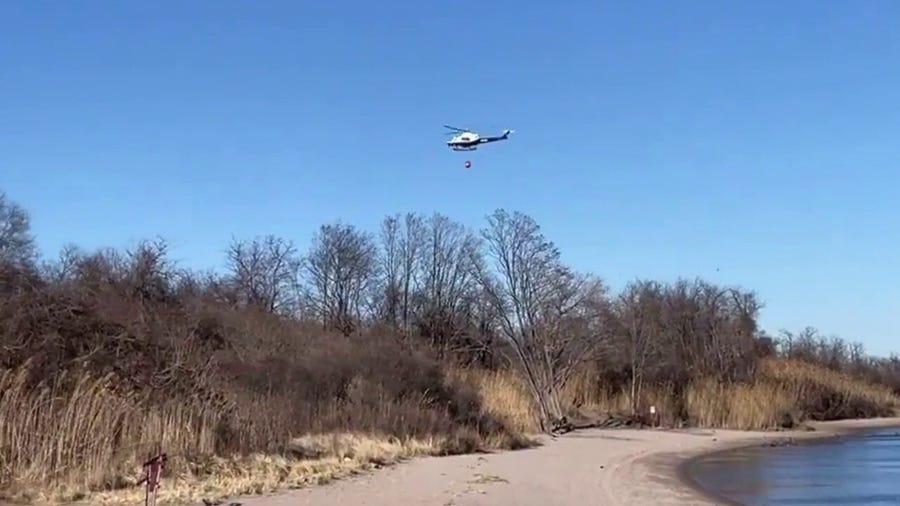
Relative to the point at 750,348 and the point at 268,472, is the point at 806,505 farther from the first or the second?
the point at 750,348

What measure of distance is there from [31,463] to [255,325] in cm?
1668

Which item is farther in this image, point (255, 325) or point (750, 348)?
point (750, 348)

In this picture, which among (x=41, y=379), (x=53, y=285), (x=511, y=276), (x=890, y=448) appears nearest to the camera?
(x=41, y=379)

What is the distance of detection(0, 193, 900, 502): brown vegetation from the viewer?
18547 mm

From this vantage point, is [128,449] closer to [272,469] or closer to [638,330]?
[272,469]

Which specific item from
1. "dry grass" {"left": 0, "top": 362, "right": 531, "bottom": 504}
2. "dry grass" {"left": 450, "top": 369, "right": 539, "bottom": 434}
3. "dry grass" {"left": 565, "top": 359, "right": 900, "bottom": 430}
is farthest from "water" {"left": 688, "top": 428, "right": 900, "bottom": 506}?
"dry grass" {"left": 0, "top": 362, "right": 531, "bottom": 504}

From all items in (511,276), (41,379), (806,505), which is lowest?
(806,505)

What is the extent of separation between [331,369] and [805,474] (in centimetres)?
1392

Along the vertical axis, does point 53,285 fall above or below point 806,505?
above

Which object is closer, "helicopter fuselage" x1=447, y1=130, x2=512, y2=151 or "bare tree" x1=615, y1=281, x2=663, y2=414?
"helicopter fuselage" x1=447, y1=130, x2=512, y2=151

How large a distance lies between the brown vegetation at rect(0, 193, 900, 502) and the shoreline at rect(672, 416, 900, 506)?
1.51 m

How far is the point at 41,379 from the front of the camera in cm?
1903

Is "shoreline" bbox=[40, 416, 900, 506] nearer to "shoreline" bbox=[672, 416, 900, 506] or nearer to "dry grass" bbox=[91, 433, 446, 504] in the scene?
"shoreline" bbox=[672, 416, 900, 506]

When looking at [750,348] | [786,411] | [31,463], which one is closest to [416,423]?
[31,463]
